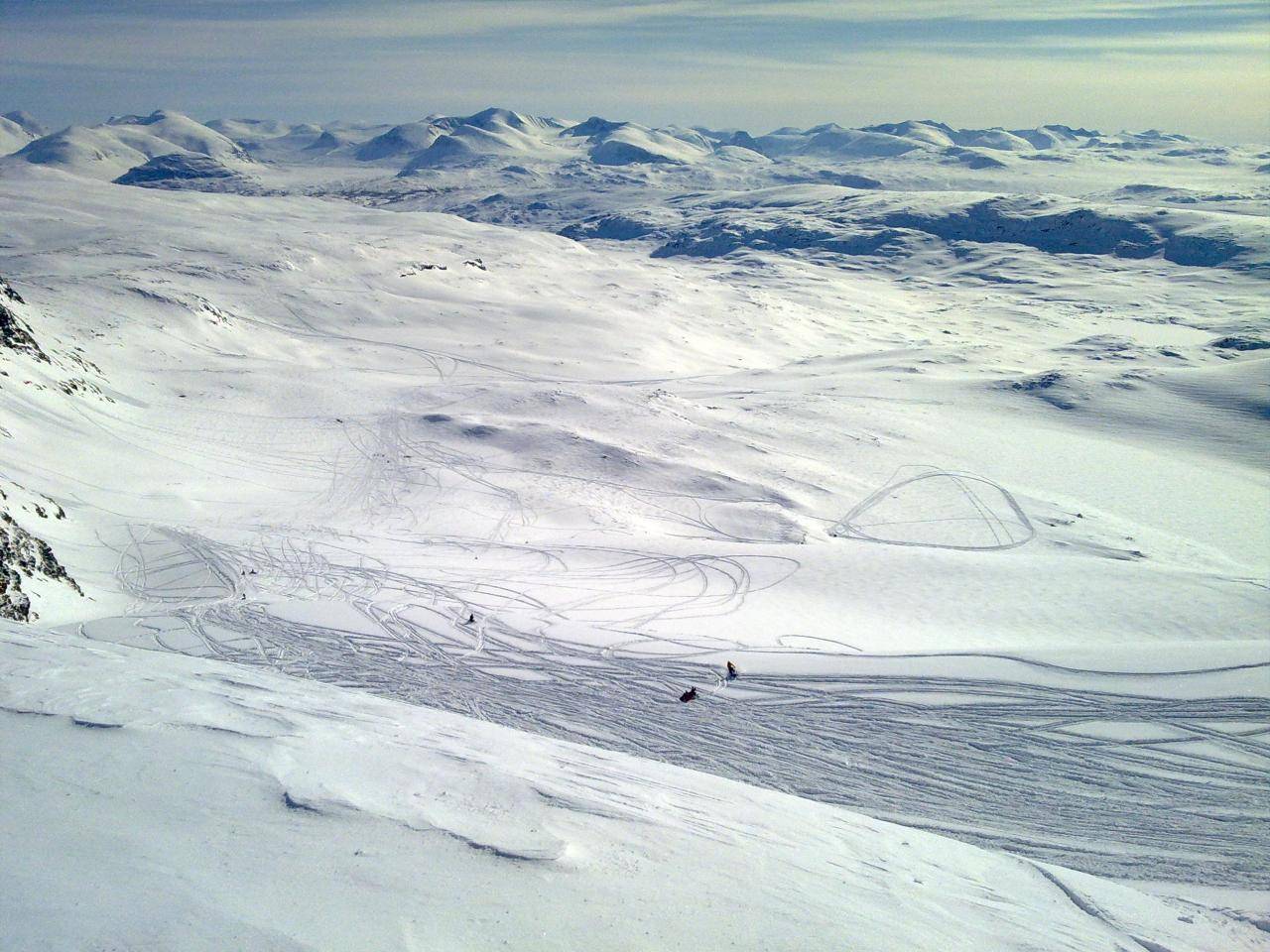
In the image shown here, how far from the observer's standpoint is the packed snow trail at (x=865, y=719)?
33.5 feet

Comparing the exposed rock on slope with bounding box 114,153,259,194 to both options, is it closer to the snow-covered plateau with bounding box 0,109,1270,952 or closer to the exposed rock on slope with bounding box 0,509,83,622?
the snow-covered plateau with bounding box 0,109,1270,952

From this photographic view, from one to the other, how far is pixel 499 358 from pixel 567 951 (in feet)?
118

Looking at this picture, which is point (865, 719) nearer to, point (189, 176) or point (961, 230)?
point (961, 230)

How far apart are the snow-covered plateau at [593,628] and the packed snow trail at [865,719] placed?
73mm

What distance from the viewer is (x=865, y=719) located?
1227 centimetres

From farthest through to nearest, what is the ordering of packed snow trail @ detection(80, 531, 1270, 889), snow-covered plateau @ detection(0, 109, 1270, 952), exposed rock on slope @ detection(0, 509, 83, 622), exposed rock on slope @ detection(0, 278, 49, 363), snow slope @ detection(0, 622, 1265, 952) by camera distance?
1. exposed rock on slope @ detection(0, 278, 49, 363)
2. exposed rock on slope @ detection(0, 509, 83, 622)
3. packed snow trail @ detection(80, 531, 1270, 889)
4. snow-covered plateau @ detection(0, 109, 1270, 952)
5. snow slope @ detection(0, 622, 1265, 952)

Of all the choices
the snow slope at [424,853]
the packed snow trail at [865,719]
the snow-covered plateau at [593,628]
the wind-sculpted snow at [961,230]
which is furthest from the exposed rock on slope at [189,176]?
the snow slope at [424,853]

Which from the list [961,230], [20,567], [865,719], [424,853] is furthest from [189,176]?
[424,853]

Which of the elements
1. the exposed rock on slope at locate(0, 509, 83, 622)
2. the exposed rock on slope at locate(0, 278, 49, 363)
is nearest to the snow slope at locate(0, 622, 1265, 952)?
the exposed rock on slope at locate(0, 509, 83, 622)

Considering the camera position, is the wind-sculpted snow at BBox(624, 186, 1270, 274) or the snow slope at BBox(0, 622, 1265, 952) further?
the wind-sculpted snow at BBox(624, 186, 1270, 274)

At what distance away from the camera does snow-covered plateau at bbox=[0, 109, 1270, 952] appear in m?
6.15

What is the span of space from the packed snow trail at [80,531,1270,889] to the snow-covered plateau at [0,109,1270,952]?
0.07 m

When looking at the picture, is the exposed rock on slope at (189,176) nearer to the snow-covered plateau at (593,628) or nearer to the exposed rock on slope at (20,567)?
the snow-covered plateau at (593,628)

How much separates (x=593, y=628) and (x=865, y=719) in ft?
16.8
